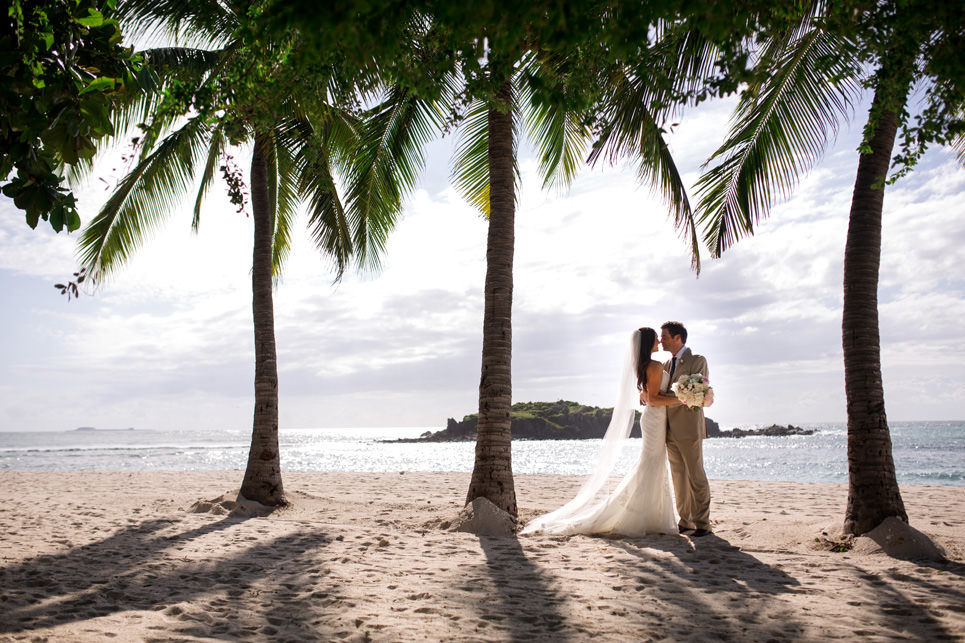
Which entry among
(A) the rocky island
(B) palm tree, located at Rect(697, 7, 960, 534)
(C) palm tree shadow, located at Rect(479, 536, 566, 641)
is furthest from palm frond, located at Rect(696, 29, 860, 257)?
(A) the rocky island

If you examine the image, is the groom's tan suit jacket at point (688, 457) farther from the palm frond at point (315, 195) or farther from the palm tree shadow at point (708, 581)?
the palm frond at point (315, 195)

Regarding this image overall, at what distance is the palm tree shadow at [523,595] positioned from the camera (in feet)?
12.0

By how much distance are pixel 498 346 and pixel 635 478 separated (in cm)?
206

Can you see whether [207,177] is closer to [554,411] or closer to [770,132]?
[770,132]

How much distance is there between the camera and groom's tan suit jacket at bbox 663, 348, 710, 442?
22.6 ft

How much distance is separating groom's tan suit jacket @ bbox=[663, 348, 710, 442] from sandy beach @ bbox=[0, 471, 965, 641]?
1.05m

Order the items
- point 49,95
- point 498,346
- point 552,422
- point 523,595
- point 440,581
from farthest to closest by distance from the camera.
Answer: point 552,422 < point 498,346 < point 440,581 < point 523,595 < point 49,95

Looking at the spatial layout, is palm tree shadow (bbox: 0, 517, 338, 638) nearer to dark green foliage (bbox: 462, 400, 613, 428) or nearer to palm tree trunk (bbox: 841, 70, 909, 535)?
palm tree trunk (bbox: 841, 70, 909, 535)

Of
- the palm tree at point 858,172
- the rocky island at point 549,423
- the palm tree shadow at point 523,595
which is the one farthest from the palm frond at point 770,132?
the rocky island at point 549,423

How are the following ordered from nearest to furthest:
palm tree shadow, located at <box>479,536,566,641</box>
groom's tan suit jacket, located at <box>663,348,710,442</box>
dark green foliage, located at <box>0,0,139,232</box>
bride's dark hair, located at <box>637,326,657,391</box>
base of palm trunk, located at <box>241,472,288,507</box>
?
dark green foliage, located at <box>0,0,139,232</box>, palm tree shadow, located at <box>479,536,566,641</box>, groom's tan suit jacket, located at <box>663,348,710,442</box>, bride's dark hair, located at <box>637,326,657,391</box>, base of palm trunk, located at <box>241,472,288,507</box>

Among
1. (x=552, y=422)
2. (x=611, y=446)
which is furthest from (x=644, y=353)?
(x=552, y=422)

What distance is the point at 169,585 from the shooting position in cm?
470

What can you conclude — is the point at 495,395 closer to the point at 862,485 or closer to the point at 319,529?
the point at 319,529

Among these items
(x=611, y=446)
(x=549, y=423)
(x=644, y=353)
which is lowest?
(x=611, y=446)
